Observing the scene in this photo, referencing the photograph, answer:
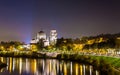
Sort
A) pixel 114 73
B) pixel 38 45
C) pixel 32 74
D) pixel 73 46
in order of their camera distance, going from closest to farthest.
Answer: pixel 114 73 → pixel 32 74 → pixel 73 46 → pixel 38 45

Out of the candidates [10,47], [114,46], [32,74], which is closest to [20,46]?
[10,47]

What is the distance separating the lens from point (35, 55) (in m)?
118

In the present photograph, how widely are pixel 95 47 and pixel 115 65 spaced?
185 ft

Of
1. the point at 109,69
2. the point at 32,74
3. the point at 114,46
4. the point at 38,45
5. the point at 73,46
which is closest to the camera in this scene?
the point at 109,69

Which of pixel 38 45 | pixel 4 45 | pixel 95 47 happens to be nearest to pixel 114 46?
pixel 95 47

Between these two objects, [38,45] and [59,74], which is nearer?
[59,74]

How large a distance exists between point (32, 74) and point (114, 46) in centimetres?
4377

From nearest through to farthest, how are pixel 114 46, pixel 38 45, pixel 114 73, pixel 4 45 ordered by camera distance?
pixel 114 73
pixel 114 46
pixel 38 45
pixel 4 45

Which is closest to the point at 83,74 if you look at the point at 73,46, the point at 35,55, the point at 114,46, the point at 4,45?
the point at 114,46

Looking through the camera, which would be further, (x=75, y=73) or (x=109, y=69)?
(x=75, y=73)

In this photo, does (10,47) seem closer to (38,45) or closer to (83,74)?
(38,45)

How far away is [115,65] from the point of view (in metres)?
44.7

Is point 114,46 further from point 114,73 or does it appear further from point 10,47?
point 10,47

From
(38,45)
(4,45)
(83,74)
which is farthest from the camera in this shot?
(4,45)
